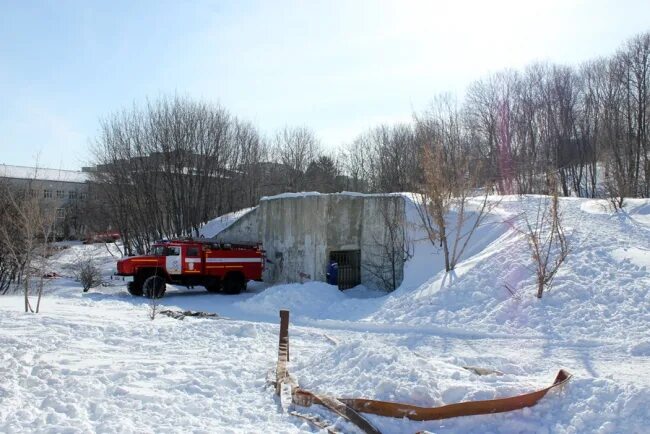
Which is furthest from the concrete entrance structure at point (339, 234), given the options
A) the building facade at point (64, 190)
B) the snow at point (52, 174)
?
the snow at point (52, 174)

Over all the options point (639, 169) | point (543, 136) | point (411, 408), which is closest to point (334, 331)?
point (411, 408)

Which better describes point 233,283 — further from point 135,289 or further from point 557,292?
point 557,292

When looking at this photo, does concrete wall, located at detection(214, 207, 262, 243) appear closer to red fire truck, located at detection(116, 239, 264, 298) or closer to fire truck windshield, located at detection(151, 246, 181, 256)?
red fire truck, located at detection(116, 239, 264, 298)

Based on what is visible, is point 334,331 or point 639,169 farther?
point 639,169

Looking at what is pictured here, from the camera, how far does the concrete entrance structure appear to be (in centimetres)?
1980

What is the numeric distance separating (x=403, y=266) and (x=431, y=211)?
2.74m

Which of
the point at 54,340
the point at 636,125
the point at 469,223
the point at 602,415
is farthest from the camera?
the point at 636,125

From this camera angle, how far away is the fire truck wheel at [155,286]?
64.2ft

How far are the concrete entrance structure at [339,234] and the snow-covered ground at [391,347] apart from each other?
4.24 ft

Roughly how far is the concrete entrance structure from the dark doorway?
0.14 meters

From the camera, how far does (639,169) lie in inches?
1277

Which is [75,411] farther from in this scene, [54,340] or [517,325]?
[517,325]

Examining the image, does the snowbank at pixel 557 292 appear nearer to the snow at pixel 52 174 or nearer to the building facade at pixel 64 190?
the building facade at pixel 64 190

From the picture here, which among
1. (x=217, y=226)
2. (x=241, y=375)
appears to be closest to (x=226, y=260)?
(x=217, y=226)
